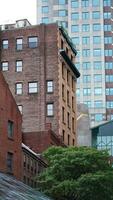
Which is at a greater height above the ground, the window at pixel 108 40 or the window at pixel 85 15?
the window at pixel 85 15

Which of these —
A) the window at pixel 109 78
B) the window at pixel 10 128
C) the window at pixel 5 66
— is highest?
the window at pixel 109 78

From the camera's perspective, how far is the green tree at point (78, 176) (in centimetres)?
5625

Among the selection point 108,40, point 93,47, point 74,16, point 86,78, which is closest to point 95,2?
point 74,16

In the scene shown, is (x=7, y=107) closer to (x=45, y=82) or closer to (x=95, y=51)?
(x=45, y=82)

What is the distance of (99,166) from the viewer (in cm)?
5925

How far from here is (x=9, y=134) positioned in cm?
6391

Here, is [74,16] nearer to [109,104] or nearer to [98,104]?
[98,104]

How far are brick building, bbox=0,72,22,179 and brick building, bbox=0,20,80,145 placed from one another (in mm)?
24917

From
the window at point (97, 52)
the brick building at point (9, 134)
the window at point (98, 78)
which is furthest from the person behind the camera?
the window at point (97, 52)

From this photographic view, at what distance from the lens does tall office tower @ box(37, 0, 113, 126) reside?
184 meters

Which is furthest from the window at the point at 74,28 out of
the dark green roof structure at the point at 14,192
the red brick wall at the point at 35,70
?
the dark green roof structure at the point at 14,192

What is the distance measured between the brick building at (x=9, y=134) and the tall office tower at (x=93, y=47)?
114762 mm

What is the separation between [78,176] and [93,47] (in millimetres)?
132828

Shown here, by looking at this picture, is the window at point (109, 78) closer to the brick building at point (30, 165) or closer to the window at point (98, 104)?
the window at point (98, 104)
